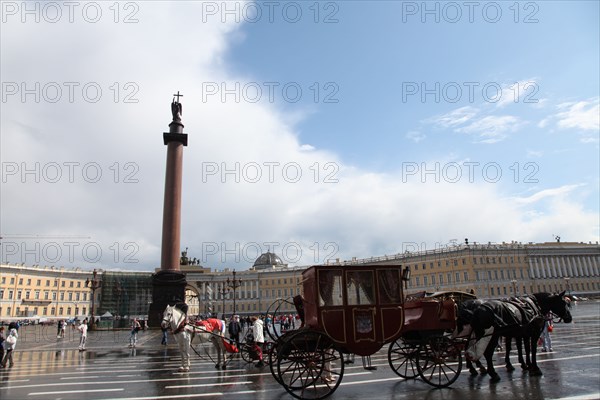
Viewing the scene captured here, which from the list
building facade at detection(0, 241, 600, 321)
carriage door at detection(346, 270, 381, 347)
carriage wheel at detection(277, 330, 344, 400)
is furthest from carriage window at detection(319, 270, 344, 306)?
building facade at detection(0, 241, 600, 321)

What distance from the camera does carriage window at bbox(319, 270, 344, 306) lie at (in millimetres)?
8477

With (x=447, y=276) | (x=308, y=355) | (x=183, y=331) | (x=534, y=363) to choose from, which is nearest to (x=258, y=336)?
(x=183, y=331)

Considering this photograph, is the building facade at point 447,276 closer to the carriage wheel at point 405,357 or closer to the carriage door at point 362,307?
the carriage wheel at point 405,357

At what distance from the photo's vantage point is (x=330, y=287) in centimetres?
859

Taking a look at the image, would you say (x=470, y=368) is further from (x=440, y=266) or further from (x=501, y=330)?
(x=440, y=266)

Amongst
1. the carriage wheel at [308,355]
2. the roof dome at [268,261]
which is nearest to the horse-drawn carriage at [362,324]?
the carriage wheel at [308,355]

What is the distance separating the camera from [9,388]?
10305mm

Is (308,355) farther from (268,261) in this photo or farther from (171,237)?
(268,261)

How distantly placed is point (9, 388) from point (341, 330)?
834 centimetres

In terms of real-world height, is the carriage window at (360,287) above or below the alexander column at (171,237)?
below

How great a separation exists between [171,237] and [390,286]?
27.9 metres

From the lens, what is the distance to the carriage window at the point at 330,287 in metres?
8.48

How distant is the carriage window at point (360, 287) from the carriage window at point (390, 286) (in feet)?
0.62

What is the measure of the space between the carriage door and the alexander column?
25.0 m
